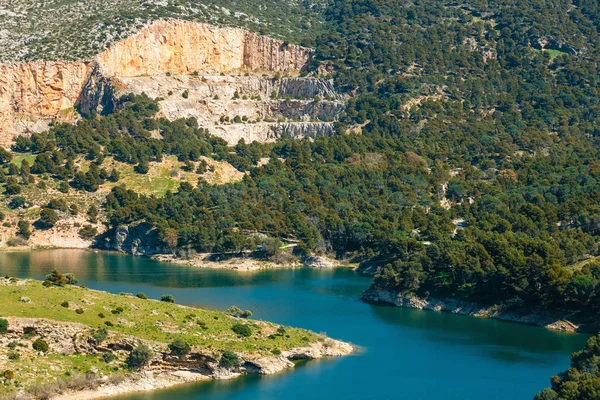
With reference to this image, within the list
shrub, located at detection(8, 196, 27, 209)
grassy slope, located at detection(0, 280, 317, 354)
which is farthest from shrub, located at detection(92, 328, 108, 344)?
shrub, located at detection(8, 196, 27, 209)

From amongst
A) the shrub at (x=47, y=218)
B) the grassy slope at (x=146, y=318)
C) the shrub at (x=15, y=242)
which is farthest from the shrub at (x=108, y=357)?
the shrub at (x=47, y=218)

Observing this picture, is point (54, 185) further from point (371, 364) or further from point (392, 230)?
point (371, 364)

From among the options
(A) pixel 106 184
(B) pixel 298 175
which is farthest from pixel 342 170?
(A) pixel 106 184

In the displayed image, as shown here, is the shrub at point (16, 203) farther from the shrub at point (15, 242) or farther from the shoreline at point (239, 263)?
the shoreline at point (239, 263)

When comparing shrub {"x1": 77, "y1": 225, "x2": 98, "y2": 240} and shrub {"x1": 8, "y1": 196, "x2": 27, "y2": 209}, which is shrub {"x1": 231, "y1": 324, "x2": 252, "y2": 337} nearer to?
shrub {"x1": 77, "y1": 225, "x2": 98, "y2": 240}

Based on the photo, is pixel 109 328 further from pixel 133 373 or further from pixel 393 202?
pixel 393 202

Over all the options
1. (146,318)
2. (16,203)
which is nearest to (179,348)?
(146,318)
